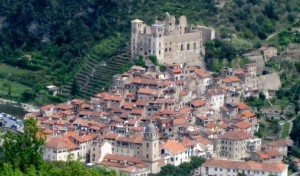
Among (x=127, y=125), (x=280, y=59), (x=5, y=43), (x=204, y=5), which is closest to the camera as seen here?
(x=127, y=125)

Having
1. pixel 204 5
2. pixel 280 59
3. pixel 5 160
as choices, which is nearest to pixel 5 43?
pixel 204 5

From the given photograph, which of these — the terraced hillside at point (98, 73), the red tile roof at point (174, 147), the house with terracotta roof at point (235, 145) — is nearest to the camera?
the red tile roof at point (174, 147)

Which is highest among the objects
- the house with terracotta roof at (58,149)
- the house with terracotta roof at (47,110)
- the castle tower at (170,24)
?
the castle tower at (170,24)

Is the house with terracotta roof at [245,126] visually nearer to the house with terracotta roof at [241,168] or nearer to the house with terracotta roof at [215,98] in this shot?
the house with terracotta roof at [215,98]

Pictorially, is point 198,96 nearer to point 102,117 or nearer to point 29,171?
point 102,117

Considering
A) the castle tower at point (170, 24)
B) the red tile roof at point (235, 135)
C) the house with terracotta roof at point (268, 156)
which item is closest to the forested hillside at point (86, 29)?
the castle tower at point (170, 24)

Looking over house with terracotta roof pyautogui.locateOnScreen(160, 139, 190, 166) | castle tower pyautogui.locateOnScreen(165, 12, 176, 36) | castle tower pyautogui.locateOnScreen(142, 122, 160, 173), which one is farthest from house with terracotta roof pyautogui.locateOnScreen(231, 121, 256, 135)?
castle tower pyautogui.locateOnScreen(165, 12, 176, 36)

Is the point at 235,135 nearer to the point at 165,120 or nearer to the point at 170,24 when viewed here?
the point at 165,120
